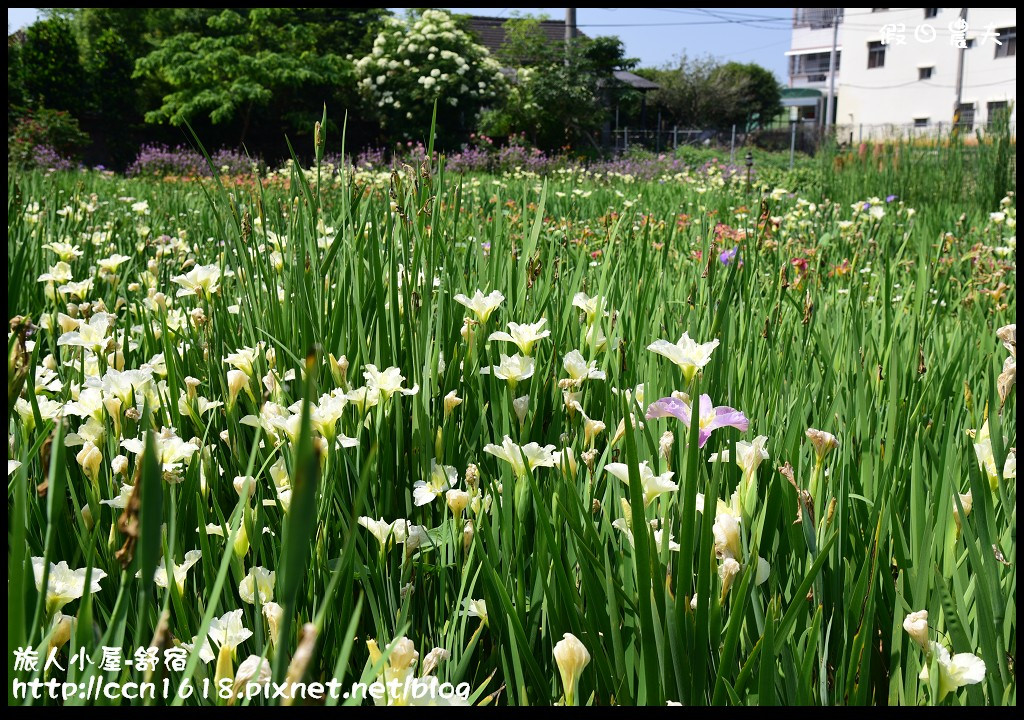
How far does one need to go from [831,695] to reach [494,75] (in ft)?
79.6

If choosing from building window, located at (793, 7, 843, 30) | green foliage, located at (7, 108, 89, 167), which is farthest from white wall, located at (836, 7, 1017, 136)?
green foliage, located at (7, 108, 89, 167)

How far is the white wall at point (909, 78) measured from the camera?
106 feet

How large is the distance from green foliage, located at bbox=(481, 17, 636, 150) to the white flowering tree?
0.90 m

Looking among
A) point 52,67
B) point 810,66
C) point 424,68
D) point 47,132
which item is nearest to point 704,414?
point 47,132

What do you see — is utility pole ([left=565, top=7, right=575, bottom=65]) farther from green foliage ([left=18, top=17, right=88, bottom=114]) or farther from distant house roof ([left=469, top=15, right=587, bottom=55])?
green foliage ([left=18, top=17, right=88, bottom=114])

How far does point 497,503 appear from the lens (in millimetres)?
1007

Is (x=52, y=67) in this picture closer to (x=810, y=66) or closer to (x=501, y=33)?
(x=501, y=33)

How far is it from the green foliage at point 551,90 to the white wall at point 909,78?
12312mm

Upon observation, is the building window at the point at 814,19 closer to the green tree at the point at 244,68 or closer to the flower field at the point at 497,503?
the green tree at the point at 244,68

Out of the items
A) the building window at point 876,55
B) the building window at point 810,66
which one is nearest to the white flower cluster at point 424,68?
the building window at point 876,55

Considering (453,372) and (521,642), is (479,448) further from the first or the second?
(521,642)

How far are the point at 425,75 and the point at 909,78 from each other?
26635 millimetres

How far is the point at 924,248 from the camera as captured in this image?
3.20 metres
